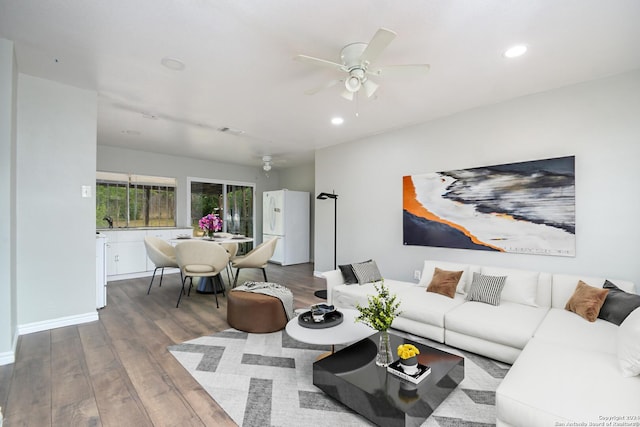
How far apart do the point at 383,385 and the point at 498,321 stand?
1.36 meters

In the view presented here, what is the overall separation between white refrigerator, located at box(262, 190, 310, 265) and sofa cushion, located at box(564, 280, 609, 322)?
5485 millimetres

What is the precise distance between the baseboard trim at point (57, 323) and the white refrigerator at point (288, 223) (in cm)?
421

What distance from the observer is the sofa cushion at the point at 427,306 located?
286 centimetres

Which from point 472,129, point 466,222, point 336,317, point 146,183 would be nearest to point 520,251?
point 466,222

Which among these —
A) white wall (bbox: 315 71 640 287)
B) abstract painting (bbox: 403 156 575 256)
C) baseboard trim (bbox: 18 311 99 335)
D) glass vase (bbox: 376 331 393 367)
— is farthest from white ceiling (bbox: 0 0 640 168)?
baseboard trim (bbox: 18 311 99 335)

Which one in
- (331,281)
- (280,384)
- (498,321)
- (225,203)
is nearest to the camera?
(280,384)

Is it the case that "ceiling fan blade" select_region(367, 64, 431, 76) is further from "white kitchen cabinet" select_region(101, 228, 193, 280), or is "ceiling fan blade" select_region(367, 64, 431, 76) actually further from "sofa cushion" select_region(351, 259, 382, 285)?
"white kitchen cabinet" select_region(101, 228, 193, 280)

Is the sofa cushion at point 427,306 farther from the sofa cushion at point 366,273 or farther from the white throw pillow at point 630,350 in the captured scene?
the white throw pillow at point 630,350

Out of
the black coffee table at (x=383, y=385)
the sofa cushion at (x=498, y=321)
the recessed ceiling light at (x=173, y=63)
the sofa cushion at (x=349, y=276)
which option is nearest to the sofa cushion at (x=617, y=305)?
the sofa cushion at (x=498, y=321)

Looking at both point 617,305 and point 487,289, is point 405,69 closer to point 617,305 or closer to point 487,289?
point 487,289

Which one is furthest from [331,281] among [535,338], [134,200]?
[134,200]

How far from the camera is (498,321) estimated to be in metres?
2.56

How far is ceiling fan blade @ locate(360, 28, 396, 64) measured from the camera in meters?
1.77

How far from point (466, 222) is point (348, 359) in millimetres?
2469
